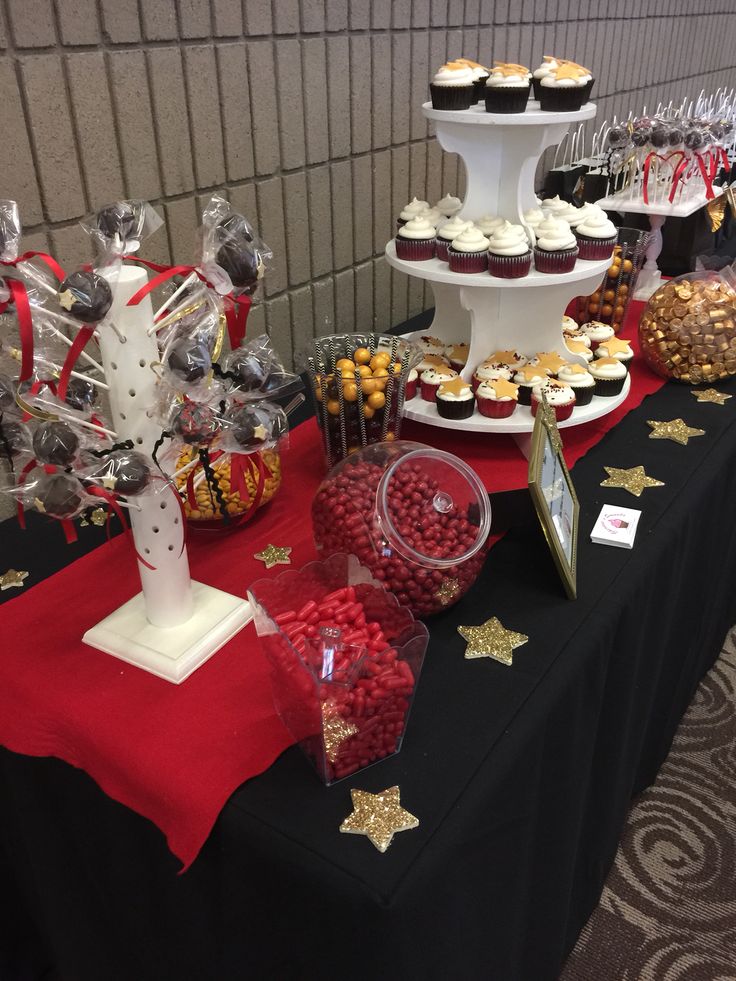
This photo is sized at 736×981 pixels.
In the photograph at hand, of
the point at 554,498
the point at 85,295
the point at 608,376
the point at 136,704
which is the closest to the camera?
the point at 85,295

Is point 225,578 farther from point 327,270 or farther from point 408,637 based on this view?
point 327,270

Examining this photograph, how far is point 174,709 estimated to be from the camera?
2.71ft

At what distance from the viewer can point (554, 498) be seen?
3.41 ft

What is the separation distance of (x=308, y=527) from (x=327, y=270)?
82 centimetres

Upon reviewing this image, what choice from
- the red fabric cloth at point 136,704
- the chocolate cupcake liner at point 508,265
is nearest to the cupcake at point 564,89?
the chocolate cupcake liner at point 508,265

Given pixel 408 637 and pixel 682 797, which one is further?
pixel 682 797

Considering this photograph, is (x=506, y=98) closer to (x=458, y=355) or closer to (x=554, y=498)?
(x=458, y=355)

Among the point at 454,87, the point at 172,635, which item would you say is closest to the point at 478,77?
the point at 454,87

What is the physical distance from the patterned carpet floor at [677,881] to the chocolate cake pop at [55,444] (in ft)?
3.60

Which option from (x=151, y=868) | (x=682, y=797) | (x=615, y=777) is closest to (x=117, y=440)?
(x=151, y=868)

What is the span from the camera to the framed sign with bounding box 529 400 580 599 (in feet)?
3.14

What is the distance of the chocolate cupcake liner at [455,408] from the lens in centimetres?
130

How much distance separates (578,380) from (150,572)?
32.2 inches

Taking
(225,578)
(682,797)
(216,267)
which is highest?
(216,267)
